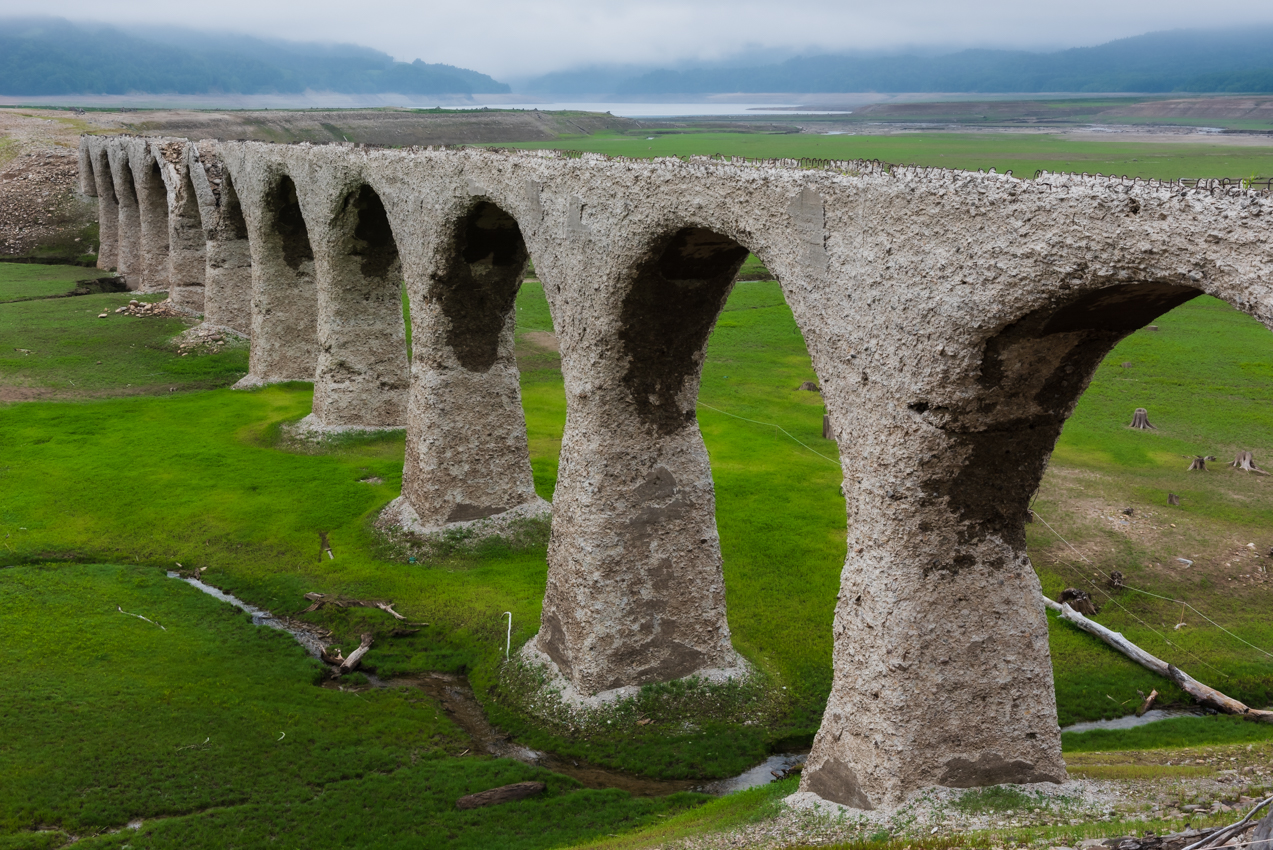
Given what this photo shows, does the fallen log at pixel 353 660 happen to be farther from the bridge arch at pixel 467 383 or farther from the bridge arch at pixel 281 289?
the bridge arch at pixel 281 289

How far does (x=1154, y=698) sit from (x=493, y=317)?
42.5 feet

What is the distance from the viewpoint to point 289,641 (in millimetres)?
16609

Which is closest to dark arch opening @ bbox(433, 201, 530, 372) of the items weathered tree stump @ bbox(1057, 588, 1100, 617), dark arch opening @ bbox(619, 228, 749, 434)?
dark arch opening @ bbox(619, 228, 749, 434)

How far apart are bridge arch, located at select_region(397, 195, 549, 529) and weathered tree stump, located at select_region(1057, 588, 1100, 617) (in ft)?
33.4

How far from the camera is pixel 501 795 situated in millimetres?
12656

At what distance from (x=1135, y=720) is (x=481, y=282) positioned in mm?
12999

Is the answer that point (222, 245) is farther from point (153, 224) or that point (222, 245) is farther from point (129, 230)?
point (129, 230)

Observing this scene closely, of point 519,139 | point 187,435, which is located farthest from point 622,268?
point 519,139

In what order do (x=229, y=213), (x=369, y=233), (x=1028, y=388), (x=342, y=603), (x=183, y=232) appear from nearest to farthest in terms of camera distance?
1. (x=1028, y=388)
2. (x=342, y=603)
3. (x=369, y=233)
4. (x=229, y=213)
5. (x=183, y=232)

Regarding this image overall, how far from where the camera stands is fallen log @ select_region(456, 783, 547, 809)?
1252 centimetres

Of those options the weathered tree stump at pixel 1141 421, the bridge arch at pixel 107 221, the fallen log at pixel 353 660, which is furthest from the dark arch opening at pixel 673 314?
the bridge arch at pixel 107 221

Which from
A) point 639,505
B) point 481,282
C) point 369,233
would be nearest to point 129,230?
point 369,233

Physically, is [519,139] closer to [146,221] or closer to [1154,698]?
[146,221]

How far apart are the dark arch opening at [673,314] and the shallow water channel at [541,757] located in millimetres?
4857
